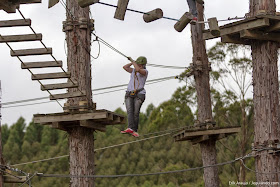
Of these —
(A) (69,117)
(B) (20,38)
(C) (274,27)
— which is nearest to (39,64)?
(B) (20,38)

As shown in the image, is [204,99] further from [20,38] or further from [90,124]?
[20,38]

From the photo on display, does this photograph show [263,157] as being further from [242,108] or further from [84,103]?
[242,108]

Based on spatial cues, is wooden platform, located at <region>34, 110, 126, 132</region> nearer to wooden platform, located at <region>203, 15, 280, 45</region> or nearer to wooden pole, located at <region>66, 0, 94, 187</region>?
wooden pole, located at <region>66, 0, 94, 187</region>

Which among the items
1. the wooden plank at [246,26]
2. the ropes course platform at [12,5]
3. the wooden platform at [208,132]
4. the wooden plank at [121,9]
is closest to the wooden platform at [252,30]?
the wooden plank at [246,26]

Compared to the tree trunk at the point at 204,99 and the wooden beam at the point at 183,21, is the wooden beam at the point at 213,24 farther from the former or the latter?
the tree trunk at the point at 204,99

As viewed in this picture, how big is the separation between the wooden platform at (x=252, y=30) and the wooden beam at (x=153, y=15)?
115 centimetres

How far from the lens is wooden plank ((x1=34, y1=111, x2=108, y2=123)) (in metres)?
11.1

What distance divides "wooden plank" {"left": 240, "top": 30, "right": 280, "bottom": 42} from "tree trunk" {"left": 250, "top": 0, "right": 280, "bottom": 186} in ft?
0.37

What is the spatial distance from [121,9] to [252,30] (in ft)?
7.43

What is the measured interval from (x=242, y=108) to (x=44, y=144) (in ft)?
71.7

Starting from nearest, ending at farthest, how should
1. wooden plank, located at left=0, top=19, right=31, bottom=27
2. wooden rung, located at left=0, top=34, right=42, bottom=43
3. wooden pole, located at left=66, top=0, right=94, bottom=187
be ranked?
wooden plank, located at left=0, top=19, right=31, bottom=27 < wooden rung, located at left=0, top=34, right=42, bottom=43 < wooden pole, located at left=66, top=0, right=94, bottom=187

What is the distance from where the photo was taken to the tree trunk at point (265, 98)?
10266 mm

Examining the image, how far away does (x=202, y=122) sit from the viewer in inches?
653

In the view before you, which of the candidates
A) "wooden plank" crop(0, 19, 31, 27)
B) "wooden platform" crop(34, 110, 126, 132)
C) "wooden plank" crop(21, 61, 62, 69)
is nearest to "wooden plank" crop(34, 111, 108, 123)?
"wooden platform" crop(34, 110, 126, 132)
